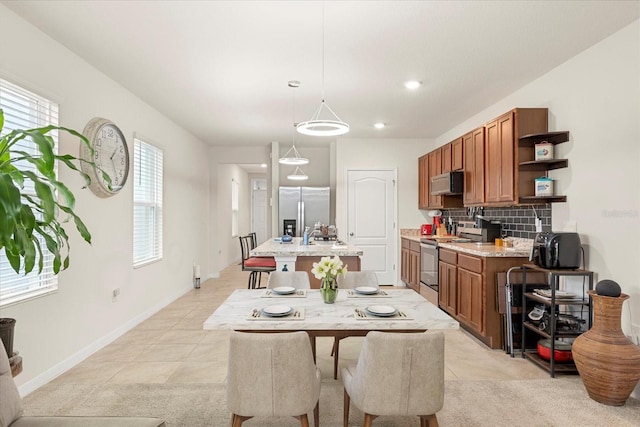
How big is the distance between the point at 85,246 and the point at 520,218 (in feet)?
14.5

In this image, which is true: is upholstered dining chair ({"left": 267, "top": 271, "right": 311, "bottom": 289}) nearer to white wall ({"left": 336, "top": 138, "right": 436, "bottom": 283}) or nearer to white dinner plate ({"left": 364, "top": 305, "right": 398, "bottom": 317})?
white dinner plate ({"left": 364, "top": 305, "right": 398, "bottom": 317})

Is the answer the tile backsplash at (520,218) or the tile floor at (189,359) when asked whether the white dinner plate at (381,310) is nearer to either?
the tile floor at (189,359)

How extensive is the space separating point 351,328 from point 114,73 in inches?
134

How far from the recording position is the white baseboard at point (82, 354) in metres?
2.79

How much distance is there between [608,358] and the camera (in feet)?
8.41

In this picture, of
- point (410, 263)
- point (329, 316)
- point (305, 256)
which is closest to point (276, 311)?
point (329, 316)

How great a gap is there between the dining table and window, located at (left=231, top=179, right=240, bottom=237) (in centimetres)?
A: 729

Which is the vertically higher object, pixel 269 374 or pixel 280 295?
pixel 280 295

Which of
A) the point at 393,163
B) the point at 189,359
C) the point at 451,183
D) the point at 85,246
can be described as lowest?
the point at 189,359

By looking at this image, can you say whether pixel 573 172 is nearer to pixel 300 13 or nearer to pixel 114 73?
pixel 300 13

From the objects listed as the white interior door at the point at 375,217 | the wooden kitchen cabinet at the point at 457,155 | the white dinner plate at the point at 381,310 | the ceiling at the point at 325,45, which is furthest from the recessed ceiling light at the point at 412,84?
the white interior door at the point at 375,217

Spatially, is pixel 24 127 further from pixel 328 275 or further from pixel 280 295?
pixel 328 275

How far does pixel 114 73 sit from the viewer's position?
12.4 ft

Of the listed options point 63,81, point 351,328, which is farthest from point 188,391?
point 63,81
